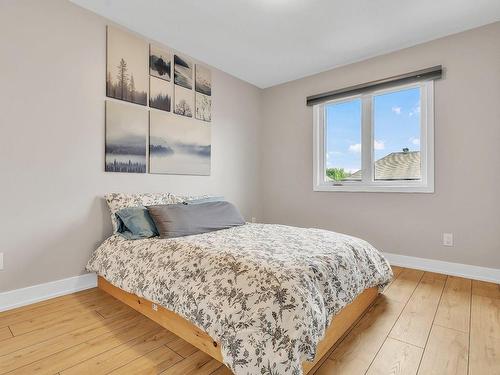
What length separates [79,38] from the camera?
2279mm

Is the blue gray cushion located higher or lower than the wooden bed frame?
higher

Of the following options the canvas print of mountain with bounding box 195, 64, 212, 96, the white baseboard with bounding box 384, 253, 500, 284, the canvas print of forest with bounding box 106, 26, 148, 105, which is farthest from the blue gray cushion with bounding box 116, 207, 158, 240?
the white baseboard with bounding box 384, 253, 500, 284

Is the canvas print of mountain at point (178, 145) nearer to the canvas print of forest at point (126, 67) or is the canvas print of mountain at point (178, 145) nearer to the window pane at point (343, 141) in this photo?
the canvas print of forest at point (126, 67)

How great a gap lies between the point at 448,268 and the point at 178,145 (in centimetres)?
315

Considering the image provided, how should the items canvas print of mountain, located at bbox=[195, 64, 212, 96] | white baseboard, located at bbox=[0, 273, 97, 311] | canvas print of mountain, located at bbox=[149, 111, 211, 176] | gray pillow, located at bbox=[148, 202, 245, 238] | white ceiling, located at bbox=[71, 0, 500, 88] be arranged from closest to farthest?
white baseboard, located at bbox=[0, 273, 97, 311]
gray pillow, located at bbox=[148, 202, 245, 238]
white ceiling, located at bbox=[71, 0, 500, 88]
canvas print of mountain, located at bbox=[149, 111, 211, 176]
canvas print of mountain, located at bbox=[195, 64, 212, 96]

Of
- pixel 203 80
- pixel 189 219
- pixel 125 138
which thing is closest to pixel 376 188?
pixel 189 219

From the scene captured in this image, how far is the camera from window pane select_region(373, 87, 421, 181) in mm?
2953

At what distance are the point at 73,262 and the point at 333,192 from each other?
9.66 ft

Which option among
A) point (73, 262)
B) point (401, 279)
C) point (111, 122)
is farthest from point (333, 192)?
point (73, 262)

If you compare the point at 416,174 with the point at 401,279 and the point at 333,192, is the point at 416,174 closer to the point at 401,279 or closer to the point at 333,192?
the point at 333,192

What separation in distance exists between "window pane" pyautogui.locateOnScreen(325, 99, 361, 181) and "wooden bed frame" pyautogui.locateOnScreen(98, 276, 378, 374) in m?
1.73

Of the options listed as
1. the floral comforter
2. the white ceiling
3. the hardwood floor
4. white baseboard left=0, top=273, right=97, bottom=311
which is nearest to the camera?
the floral comforter

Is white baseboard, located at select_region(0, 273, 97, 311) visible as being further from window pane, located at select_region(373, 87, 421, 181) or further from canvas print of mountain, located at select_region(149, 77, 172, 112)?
window pane, located at select_region(373, 87, 421, 181)

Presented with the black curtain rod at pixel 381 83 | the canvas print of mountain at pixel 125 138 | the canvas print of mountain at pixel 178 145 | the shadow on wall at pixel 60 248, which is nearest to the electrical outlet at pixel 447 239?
the black curtain rod at pixel 381 83
